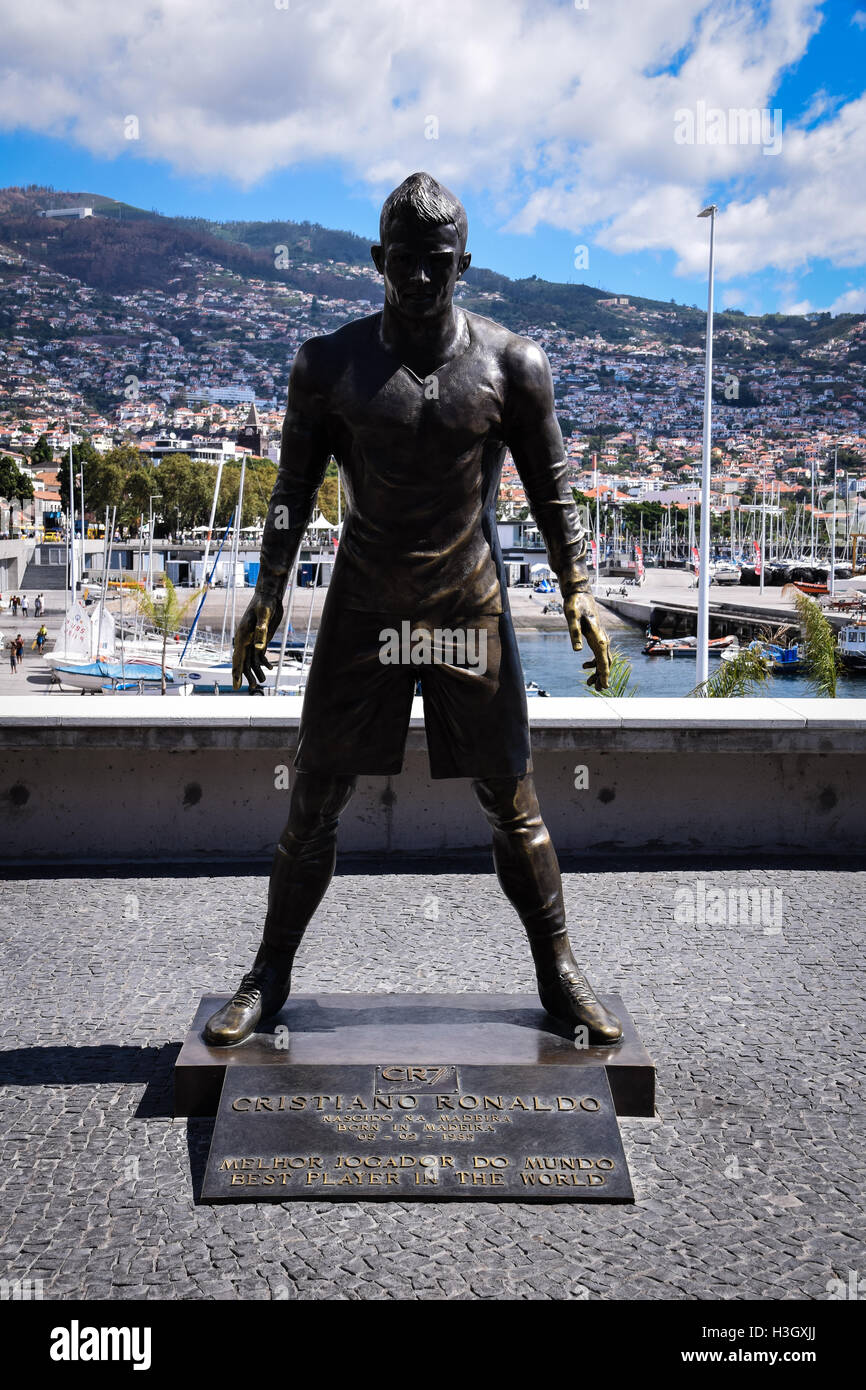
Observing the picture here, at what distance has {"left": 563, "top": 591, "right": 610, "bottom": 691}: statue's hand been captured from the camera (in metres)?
4.34

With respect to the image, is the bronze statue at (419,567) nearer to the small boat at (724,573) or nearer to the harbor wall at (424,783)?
the harbor wall at (424,783)

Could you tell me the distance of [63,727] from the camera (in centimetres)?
700

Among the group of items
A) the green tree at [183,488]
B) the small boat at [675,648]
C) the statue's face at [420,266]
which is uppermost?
the green tree at [183,488]

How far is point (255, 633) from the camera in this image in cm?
433

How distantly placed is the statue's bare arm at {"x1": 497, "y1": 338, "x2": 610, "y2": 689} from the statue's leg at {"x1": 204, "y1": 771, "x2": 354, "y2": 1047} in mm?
1021

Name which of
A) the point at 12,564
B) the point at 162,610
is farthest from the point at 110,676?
the point at 12,564

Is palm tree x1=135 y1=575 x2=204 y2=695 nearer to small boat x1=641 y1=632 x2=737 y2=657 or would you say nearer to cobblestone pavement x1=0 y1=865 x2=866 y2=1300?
small boat x1=641 y1=632 x2=737 y2=657

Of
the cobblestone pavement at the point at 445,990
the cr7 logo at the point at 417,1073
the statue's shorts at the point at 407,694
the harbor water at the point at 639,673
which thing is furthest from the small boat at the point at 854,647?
the cr7 logo at the point at 417,1073

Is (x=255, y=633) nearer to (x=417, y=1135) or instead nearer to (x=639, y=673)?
(x=417, y=1135)

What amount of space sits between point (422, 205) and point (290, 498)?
108cm

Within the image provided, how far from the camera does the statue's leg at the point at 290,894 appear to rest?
435 cm

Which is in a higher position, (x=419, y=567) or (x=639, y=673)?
(x=419, y=567)

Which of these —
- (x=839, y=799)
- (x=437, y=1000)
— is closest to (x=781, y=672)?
(x=839, y=799)

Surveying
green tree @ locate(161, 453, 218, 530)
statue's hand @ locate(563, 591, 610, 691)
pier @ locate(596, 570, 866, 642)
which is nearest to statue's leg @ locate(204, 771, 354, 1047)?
statue's hand @ locate(563, 591, 610, 691)
